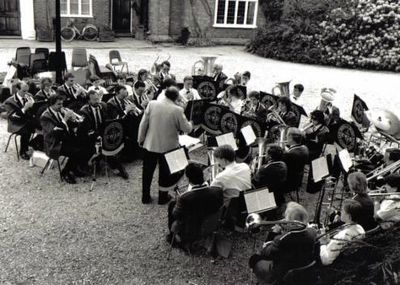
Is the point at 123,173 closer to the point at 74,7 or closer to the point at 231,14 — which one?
the point at 74,7

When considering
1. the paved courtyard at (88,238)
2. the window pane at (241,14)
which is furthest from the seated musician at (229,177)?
the window pane at (241,14)

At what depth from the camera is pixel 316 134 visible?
9.05 m

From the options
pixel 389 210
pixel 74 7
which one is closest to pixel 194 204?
pixel 389 210

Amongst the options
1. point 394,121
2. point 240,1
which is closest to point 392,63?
point 240,1

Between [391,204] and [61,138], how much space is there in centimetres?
547

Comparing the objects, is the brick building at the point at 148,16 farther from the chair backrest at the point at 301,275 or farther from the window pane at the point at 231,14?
the chair backrest at the point at 301,275

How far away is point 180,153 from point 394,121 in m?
3.78

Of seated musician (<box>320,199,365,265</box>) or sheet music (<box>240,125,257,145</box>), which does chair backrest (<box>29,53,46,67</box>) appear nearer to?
sheet music (<box>240,125,257,145</box>)

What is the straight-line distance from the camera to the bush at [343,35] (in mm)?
21953

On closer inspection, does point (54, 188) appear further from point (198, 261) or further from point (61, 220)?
point (198, 261)

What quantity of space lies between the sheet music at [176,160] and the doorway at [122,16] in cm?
2040

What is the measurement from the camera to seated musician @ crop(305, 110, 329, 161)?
884cm

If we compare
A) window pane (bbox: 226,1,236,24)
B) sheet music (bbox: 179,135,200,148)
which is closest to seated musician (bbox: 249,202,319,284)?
sheet music (bbox: 179,135,200,148)

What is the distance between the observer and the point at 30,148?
33.1 feet
